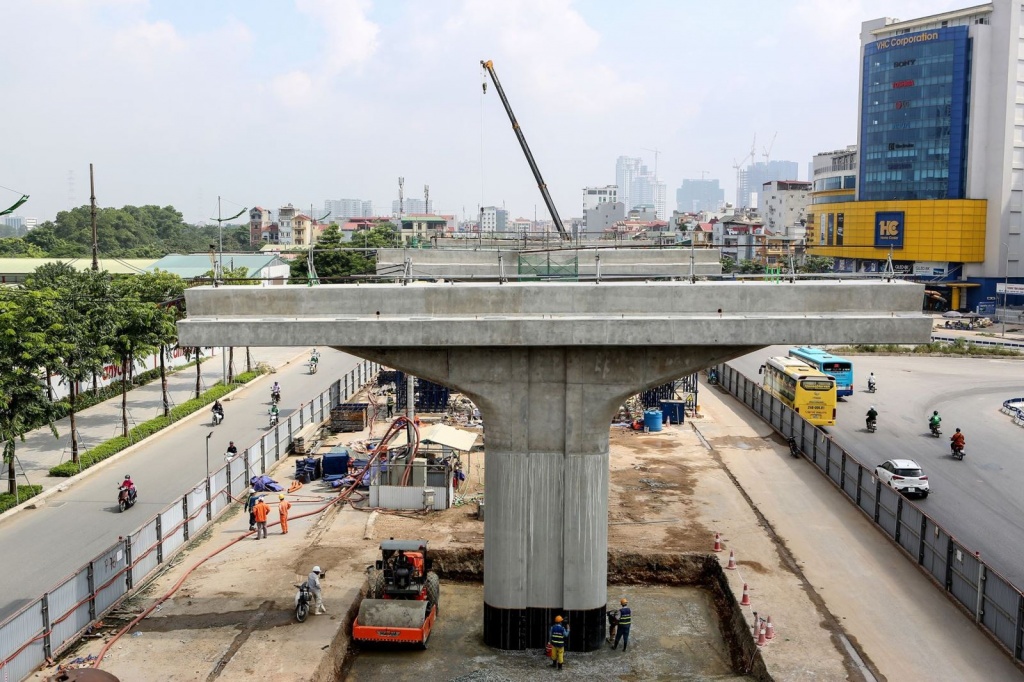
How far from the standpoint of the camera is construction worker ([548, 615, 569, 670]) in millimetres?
21250

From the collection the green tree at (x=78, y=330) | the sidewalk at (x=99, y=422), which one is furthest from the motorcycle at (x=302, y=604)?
the sidewalk at (x=99, y=422)

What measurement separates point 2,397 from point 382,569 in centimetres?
1605

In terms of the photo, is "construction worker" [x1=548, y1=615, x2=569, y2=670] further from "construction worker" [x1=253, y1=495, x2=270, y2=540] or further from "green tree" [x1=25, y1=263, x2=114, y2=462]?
"green tree" [x1=25, y1=263, x2=114, y2=462]

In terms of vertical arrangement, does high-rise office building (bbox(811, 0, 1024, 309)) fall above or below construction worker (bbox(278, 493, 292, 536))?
above

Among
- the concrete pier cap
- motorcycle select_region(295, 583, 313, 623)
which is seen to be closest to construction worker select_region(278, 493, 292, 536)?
motorcycle select_region(295, 583, 313, 623)

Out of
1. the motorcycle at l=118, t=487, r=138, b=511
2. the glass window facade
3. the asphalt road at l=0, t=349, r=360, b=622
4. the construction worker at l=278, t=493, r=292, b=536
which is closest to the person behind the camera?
the asphalt road at l=0, t=349, r=360, b=622

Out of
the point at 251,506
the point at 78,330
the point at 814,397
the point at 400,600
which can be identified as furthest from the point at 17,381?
the point at 814,397

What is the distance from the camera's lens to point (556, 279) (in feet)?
76.1

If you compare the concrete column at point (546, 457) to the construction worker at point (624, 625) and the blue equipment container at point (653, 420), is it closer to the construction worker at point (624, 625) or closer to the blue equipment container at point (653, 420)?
the construction worker at point (624, 625)

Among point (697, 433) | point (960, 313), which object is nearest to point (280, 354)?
point (697, 433)

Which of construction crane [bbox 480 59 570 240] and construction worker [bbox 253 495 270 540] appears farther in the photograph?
construction crane [bbox 480 59 570 240]

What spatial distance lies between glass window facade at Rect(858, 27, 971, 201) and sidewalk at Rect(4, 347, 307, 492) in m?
86.5

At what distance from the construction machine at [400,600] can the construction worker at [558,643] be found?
3.44 metres

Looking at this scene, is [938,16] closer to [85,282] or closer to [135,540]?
[85,282]
